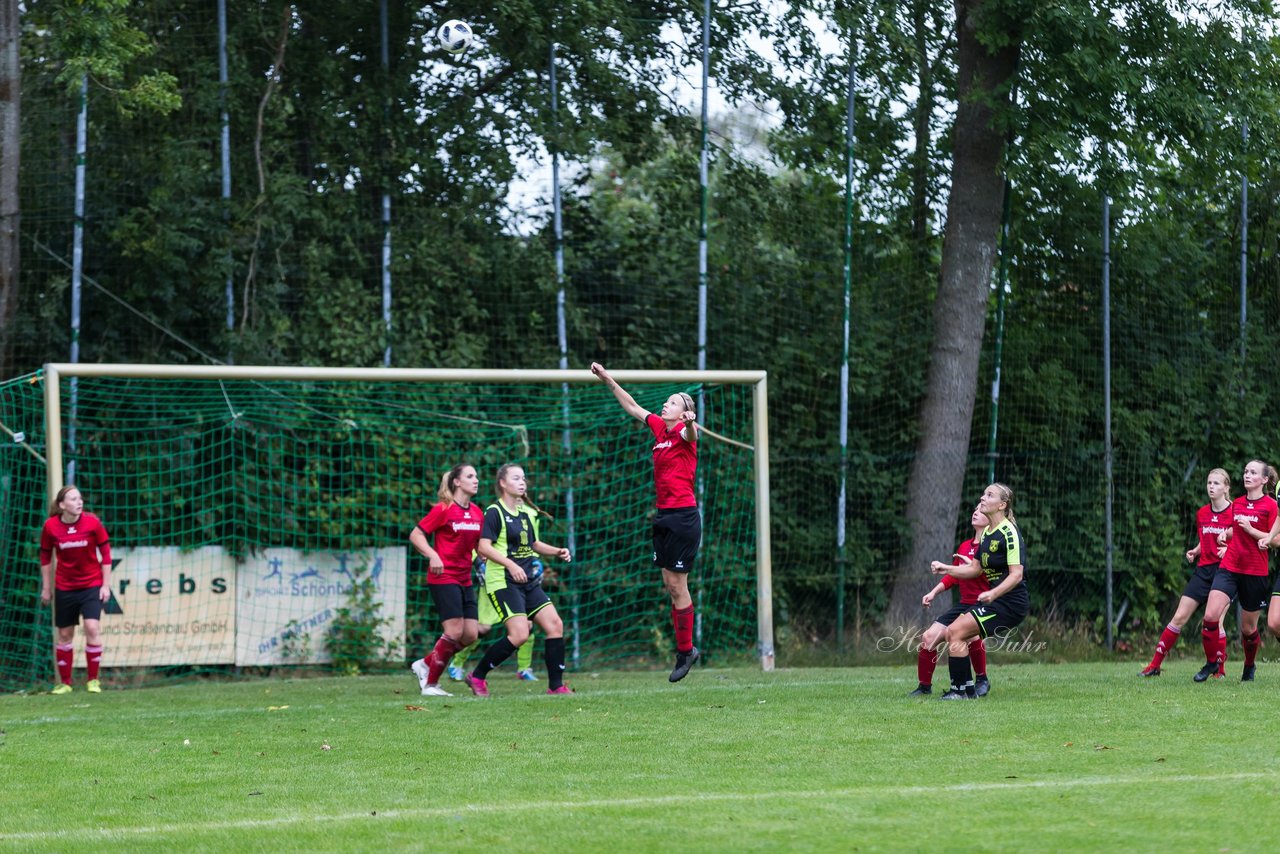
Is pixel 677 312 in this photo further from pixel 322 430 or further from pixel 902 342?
pixel 322 430

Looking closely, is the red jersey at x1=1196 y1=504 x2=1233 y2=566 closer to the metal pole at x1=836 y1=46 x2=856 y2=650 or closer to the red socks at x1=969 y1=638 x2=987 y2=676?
the red socks at x1=969 y1=638 x2=987 y2=676

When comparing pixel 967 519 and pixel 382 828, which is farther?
pixel 967 519

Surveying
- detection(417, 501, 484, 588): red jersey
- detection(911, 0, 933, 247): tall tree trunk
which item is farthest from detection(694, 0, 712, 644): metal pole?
detection(417, 501, 484, 588): red jersey

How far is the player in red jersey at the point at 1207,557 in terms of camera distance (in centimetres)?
1139

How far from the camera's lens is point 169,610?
43.7 ft

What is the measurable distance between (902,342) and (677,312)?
258 centimetres

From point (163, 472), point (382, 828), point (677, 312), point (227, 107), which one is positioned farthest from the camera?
point (677, 312)

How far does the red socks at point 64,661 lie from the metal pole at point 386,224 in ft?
13.7

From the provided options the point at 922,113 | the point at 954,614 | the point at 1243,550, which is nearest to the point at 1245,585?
the point at 1243,550

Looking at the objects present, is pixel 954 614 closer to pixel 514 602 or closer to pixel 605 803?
pixel 514 602

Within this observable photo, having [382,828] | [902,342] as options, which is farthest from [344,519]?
[382,828]

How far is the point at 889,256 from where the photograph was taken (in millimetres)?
16344

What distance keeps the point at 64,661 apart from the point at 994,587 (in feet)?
24.7

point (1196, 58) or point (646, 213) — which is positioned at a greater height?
point (1196, 58)
